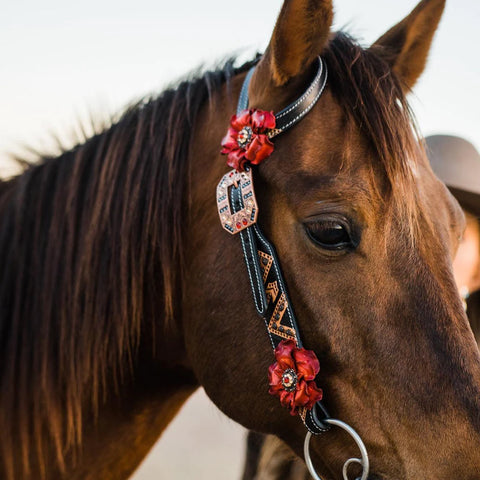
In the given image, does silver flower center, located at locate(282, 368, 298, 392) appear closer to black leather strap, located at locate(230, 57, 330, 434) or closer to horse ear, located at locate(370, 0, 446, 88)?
black leather strap, located at locate(230, 57, 330, 434)

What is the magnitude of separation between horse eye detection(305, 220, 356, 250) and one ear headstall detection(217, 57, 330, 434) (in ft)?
0.45

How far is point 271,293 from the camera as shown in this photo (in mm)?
1252

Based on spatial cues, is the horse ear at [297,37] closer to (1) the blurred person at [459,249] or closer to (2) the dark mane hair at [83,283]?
(2) the dark mane hair at [83,283]

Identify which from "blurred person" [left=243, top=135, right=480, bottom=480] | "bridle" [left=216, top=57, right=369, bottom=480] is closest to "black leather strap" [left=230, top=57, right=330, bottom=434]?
"bridle" [left=216, top=57, right=369, bottom=480]

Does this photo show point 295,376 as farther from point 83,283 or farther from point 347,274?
point 83,283

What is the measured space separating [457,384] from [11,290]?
1.18 m

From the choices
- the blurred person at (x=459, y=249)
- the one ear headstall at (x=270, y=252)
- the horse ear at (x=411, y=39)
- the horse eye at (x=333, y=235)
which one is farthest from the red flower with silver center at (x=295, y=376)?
the blurred person at (x=459, y=249)

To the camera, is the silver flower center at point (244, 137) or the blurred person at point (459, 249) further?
the blurred person at point (459, 249)

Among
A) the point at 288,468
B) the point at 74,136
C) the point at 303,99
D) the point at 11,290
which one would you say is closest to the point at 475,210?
the point at 288,468

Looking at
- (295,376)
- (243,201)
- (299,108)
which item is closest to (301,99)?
(299,108)

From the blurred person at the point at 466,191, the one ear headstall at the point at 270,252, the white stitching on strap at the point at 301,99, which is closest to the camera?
the one ear headstall at the point at 270,252

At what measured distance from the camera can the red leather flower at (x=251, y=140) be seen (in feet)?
4.24

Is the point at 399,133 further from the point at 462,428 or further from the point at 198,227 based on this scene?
the point at 462,428

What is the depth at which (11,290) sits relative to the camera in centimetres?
145
